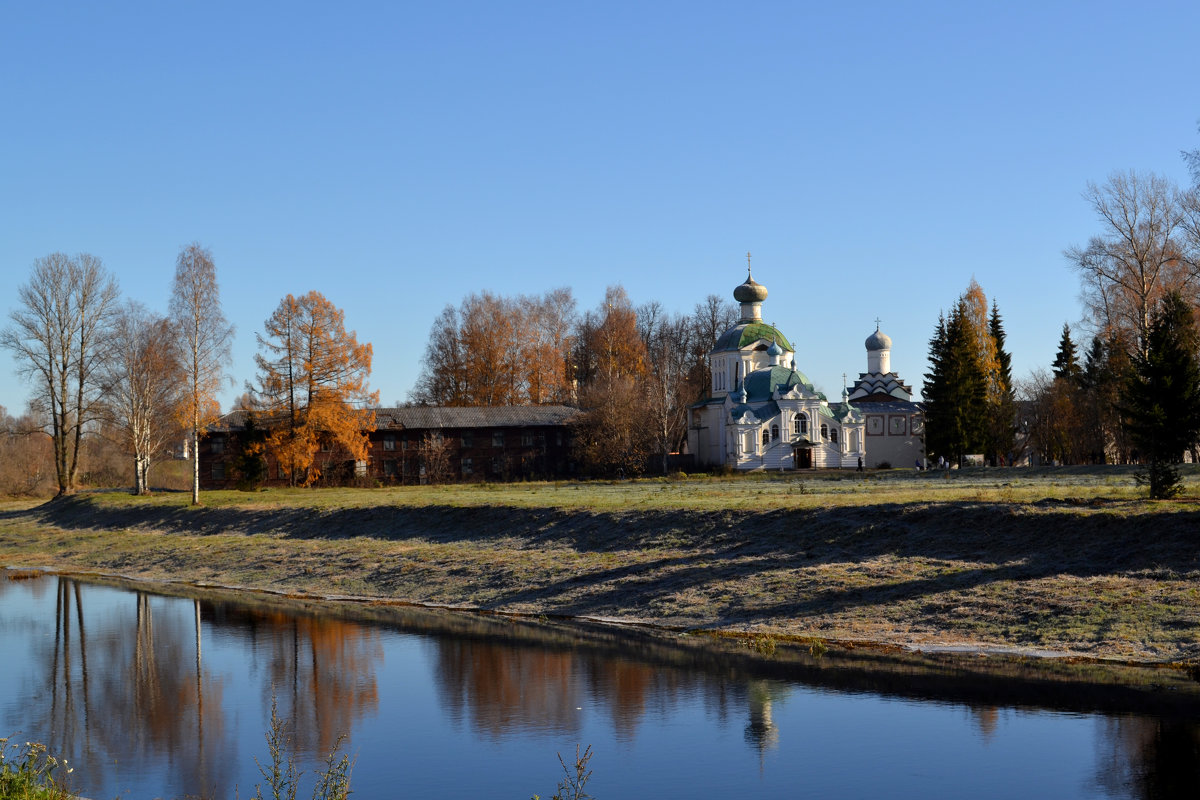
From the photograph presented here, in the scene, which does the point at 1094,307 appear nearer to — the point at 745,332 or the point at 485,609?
the point at 745,332

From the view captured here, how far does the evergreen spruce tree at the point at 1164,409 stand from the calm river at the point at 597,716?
972cm

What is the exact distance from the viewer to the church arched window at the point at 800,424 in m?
68.6

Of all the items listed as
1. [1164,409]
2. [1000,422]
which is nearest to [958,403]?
[1000,422]

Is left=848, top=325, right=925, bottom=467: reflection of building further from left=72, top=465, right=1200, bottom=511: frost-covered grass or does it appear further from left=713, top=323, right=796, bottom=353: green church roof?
left=72, top=465, right=1200, bottom=511: frost-covered grass

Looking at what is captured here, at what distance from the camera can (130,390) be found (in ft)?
187

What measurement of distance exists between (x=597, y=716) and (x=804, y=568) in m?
9.38

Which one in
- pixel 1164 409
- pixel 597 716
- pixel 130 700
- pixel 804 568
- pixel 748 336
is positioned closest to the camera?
pixel 597 716

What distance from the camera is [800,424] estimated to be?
226 feet

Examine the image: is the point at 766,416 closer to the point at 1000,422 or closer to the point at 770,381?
the point at 770,381

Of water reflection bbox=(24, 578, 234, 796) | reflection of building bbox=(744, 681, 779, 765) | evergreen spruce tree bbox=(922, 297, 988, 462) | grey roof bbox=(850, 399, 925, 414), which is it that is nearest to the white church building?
grey roof bbox=(850, 399, 925, 414)

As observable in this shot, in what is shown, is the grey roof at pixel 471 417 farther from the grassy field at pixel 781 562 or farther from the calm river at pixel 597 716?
the calm river at pixel 597 716

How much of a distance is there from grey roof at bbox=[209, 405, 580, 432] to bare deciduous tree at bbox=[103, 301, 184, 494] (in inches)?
484

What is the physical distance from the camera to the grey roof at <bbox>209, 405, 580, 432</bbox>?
67.0 meters

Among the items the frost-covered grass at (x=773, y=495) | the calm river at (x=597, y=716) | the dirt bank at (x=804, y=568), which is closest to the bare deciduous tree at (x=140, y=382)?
the frost-covered grass at (x=773, y=495)
